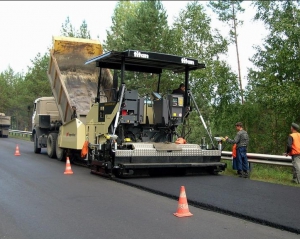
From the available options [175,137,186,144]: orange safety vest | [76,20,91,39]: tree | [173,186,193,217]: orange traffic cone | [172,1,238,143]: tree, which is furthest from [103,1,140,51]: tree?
[173,186,193,217]: orange traffic cone

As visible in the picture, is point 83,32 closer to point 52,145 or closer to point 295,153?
point 52,145

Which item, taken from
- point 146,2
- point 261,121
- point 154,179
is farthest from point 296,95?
point 146,2

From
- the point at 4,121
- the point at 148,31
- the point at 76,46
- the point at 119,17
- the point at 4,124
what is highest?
the point at 119,17

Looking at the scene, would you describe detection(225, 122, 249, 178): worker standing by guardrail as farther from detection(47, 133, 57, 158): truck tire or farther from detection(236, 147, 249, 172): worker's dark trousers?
detection(47, 133, 57, 158): truck tire

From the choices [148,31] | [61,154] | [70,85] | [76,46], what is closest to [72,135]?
[61,154]

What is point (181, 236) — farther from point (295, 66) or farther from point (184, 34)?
point (184, 34)

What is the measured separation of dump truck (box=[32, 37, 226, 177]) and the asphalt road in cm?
51

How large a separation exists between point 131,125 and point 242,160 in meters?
3.08

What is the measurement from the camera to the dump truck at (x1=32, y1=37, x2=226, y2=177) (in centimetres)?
917

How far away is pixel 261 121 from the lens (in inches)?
644

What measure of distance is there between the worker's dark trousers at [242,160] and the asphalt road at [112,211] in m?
0.74

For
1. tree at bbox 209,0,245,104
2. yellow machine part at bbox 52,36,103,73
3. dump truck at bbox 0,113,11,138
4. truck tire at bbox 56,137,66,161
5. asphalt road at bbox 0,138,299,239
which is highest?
tree at bbox 209,0,245,104

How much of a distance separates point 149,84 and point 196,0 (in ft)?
26.2

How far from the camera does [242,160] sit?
9836 millimetres
